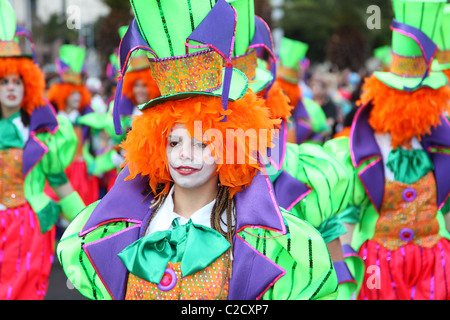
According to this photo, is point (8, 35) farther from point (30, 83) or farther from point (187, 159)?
point (187, 159)

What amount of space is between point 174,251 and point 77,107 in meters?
6.84

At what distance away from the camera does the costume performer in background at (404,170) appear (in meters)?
4.50

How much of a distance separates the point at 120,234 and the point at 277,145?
1292 mm

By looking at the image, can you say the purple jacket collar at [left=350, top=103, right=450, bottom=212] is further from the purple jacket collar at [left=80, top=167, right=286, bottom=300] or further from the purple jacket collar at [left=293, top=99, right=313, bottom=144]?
the purple jacket collar at [left=293, top=99, right=313, bottom=144]

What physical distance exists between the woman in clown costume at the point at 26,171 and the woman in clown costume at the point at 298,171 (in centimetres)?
193

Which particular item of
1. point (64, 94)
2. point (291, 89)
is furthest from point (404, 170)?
point (64, 94)

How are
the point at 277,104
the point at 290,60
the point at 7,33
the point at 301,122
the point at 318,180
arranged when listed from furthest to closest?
1. the point at 301,122
2. the point at 290,60
3. the point at 7,33
4. the point at 277,104
5. the point at 318,180

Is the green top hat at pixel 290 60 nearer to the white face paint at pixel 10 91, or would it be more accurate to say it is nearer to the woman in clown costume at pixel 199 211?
the white face paint at pixel 10 91

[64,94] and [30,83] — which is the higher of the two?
[30,83]

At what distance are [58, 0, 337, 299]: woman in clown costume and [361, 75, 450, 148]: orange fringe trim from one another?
74.8 inches

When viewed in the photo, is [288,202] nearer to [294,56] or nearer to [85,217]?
[85,217]

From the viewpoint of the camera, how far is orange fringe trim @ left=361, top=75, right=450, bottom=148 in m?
4.47

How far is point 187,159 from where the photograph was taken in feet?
8.95

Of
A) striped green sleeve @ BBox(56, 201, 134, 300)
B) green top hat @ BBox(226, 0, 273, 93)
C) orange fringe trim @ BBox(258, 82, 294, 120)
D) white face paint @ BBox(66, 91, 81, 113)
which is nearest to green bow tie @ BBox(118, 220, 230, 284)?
striped green sleeve @ BBox(56, 201, 134, 300)
